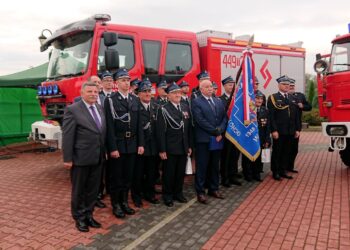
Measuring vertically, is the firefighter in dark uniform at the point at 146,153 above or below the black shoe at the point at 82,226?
above

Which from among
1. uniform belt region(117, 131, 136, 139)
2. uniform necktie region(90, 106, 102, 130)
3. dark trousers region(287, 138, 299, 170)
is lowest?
dark trousers region(287, 138, 299, 170)

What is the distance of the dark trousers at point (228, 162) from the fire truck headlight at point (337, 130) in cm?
166

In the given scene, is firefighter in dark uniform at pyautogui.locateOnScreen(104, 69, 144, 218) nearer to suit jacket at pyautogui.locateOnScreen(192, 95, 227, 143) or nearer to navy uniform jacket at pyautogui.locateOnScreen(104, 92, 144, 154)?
navy uniform jacket at pyautogui.locateOnScreen(104, 92, 144, 154)

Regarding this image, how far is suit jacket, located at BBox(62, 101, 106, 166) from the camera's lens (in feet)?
13.5

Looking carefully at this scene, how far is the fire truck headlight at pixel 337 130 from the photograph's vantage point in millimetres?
6295

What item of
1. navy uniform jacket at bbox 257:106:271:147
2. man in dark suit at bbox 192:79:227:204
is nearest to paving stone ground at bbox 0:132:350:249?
man in dark suit at bbox 192:79:227:204

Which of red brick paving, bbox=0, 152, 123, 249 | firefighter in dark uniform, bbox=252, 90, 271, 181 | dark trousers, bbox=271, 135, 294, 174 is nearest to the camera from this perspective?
red brick paving, bbox=0, 152, 123, 249

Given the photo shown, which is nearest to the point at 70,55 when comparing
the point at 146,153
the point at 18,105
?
the point at 146,153

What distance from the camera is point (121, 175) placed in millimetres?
4781

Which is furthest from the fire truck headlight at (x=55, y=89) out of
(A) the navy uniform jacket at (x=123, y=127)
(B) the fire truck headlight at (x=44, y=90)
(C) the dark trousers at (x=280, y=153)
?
(C) the dark trousers at (x=280, y=153)

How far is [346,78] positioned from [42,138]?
5622 millimetres

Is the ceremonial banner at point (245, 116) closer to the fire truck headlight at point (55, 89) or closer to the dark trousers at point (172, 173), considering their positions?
the dark trousers at point (172, 173)

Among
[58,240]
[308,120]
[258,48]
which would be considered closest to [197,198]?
[58,240]

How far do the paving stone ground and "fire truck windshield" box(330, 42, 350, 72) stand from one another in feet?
6.62
